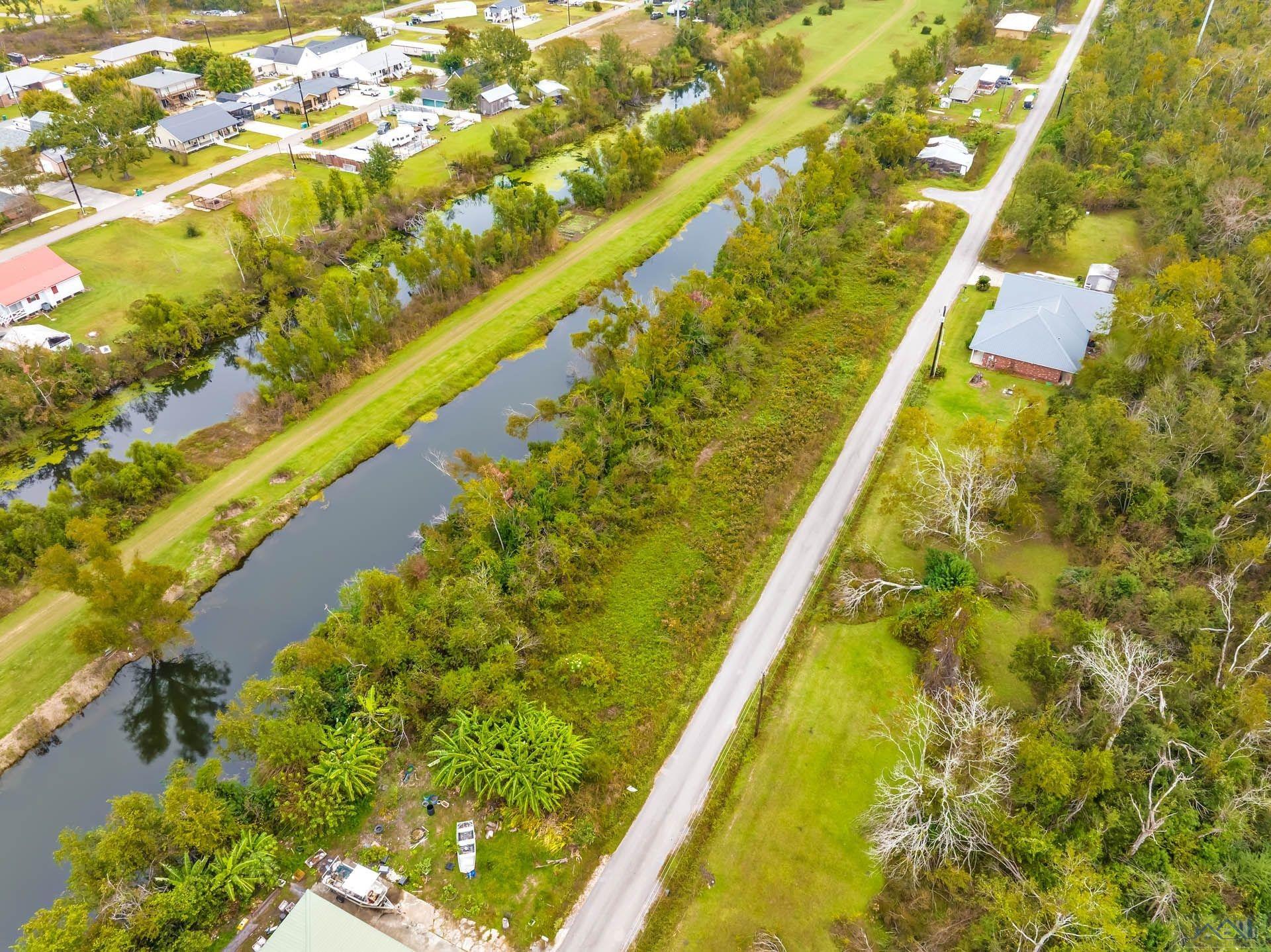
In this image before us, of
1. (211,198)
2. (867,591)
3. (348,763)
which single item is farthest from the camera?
(211,198)

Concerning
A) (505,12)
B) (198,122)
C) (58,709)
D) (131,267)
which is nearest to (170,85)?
(198,122)

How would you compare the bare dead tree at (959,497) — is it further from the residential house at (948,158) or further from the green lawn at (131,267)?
the green lawn at (131,267)

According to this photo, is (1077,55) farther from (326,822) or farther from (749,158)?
(326,822)

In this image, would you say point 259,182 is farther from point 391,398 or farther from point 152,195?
point 391,398

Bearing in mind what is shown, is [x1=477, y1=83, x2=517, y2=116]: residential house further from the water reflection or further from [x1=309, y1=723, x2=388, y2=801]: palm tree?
[x1=309, y1=723, x2=388, y2=801]: palm tree

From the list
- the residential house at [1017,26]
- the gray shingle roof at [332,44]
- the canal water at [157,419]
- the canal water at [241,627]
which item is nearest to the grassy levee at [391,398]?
the canal water at [241,627]

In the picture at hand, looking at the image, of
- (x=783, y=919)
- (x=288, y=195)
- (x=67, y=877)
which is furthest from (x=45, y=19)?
(x=783, y=919)
